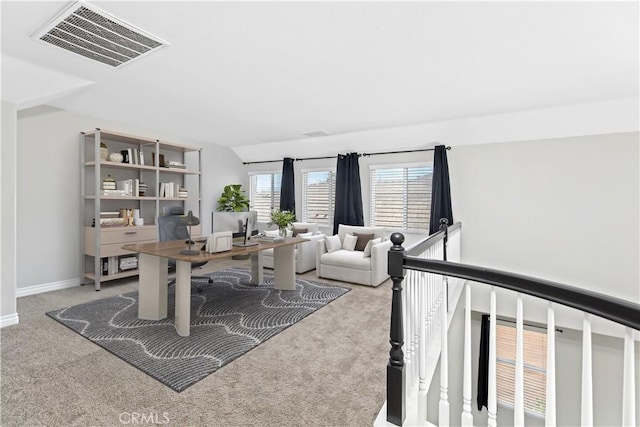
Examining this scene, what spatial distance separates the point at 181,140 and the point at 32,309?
11.3 feet

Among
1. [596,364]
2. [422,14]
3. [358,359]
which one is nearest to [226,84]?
[422,14]

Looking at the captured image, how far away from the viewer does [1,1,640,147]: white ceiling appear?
202 cm

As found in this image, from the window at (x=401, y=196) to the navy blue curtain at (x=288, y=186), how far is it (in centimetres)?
175

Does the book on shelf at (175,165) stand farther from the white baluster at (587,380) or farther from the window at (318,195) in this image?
the white baluster at (587,380)

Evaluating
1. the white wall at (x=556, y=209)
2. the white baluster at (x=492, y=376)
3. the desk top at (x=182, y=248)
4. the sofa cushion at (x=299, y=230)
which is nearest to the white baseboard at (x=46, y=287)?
the desk top at (x=182, y=248)

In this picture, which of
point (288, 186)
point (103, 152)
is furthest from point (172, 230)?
point (288, 186)

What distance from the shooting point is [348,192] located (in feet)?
18.9

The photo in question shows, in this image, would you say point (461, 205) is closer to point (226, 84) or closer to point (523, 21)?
point (523, 21)

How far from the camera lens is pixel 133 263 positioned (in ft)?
14.7

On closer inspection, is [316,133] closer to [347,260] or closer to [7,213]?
[347,260]

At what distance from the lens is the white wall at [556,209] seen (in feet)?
12.5

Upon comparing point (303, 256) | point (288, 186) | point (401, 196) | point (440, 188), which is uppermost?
point (288, 186)

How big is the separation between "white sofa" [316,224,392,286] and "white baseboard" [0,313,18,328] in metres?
3.52

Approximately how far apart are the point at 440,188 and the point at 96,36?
15.0ft
